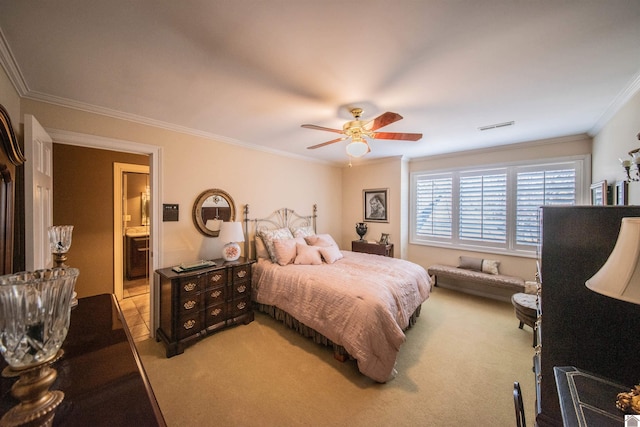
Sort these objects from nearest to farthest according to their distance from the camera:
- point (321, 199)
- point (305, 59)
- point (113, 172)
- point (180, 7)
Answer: point (180, 7) < point (305, 59) < point (113, 172) < point (321, 199)

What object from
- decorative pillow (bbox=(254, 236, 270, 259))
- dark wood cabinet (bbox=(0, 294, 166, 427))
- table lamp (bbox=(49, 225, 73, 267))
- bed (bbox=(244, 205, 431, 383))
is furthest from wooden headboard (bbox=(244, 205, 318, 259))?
dark wood cabinet (bbox=(0, 294, 166, 427))

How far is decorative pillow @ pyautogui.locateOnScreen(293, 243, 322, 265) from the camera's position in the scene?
10.7 ft

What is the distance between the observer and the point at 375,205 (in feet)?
16.3

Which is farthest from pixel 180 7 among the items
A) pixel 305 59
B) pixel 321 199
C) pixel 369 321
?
pixel 321 199

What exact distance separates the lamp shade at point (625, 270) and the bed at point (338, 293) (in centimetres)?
147

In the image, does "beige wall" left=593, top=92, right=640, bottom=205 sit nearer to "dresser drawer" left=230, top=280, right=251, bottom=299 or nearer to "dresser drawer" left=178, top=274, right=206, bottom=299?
"dresser drawer" left=230, top=280, right=251, bottom=299

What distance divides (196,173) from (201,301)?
5.38 feet

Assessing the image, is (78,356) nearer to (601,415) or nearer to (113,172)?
(601,415)

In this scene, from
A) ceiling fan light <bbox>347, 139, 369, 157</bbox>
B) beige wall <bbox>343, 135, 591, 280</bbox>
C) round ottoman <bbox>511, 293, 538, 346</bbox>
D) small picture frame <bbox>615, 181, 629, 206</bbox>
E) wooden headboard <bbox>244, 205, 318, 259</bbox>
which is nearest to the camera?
small picture frame <bbox>615, 181, 629, 206</bbox>

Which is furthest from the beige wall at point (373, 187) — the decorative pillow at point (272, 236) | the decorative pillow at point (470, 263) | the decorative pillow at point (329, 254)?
the decorative pillow at point (272, 236)

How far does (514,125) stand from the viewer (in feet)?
9.42

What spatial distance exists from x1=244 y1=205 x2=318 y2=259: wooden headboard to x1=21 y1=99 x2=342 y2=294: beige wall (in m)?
0.10

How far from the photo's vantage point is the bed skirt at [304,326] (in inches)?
91.2

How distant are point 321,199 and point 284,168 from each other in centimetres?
116
